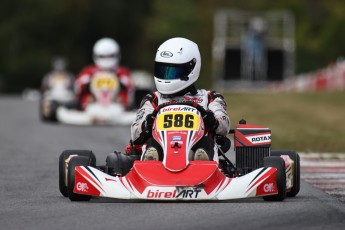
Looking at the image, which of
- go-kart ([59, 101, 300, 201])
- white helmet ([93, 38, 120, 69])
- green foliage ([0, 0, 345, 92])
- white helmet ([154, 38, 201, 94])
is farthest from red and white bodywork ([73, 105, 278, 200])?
green foliage ([0, 0, 345, 92])

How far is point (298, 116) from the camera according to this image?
26.5m

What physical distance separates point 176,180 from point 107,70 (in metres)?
15.9

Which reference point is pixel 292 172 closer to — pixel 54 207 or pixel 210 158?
pixel 210 158

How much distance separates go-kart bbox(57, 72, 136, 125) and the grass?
2086 mm

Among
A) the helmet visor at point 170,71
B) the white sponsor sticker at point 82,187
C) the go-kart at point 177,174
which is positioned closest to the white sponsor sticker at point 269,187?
the go-kart at point 177,174

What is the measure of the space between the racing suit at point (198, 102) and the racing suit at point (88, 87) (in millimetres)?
13530

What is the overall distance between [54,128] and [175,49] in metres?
12.6

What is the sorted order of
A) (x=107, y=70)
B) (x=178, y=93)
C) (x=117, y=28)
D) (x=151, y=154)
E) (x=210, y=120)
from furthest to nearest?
(x=117, y=28) < (x=107, y=70) < (x=178, y=93) < (x=210, y=120) < (x=151, y=154)

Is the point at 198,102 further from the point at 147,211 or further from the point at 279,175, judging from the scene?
the point at 147,211

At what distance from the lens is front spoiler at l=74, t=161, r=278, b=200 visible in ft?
32.7

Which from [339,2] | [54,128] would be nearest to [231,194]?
[54,128]

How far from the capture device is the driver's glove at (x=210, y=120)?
35.3ft

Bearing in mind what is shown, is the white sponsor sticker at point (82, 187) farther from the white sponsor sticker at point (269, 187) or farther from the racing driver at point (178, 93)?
the white sponsor sticker at point (269, 187)

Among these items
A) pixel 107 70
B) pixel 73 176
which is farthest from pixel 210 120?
pixel 107 70
